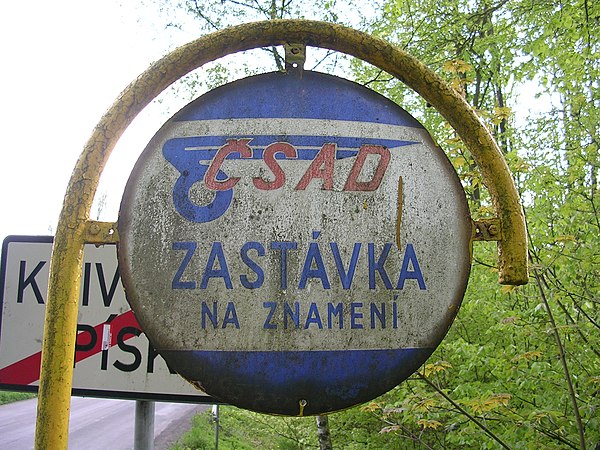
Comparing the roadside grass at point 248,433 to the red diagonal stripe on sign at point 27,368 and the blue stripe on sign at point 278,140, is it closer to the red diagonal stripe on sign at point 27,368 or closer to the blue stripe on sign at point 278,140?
the red diagonal stripe on sign at point 27,368

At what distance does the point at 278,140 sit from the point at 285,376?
0.46 meters

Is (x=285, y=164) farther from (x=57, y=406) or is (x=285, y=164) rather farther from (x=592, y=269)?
(x=592, y=269)

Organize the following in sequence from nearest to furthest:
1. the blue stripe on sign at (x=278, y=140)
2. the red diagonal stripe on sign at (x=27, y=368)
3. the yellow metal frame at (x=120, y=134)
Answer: the yellow metal frame at (x=120, y=134)
the blue stripe on sign at (x=278, y=140)
the red diagonal stripe on sign at (x=27, y=368)

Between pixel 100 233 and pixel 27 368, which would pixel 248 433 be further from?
pixel 100 233

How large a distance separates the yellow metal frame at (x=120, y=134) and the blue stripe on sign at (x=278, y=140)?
0.11 metres

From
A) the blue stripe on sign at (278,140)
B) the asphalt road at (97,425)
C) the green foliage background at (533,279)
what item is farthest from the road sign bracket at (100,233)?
the asphalt road at (97,425)

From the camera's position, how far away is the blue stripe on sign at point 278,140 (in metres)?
1.11

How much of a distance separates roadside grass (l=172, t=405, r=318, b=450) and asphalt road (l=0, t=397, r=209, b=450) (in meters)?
0.55

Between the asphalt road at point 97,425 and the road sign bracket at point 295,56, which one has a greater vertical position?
the road sign bracket at point 295,56

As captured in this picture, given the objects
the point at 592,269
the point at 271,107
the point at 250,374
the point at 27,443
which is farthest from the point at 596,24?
the point at 27,443

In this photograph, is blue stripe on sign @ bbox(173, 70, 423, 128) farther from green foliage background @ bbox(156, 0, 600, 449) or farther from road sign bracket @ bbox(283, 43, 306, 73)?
green foliage background @ bbox(156, 0, 600, 449)

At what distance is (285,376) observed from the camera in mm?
1036

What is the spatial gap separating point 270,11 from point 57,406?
611 cm

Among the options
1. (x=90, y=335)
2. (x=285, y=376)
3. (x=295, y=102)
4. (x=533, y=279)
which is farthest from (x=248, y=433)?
(x=295, y=102)
